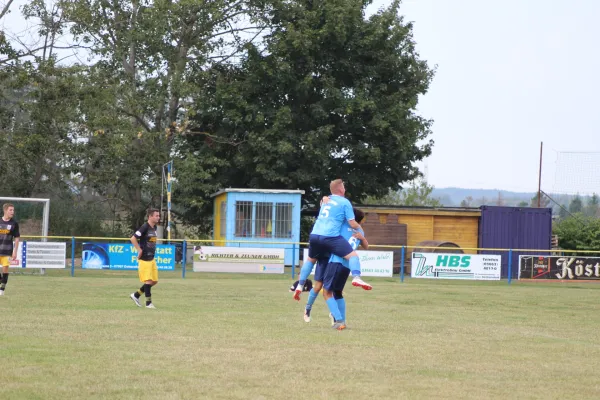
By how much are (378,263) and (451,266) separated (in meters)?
2.40

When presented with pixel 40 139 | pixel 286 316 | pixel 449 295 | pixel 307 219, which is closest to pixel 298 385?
pixel 286 316

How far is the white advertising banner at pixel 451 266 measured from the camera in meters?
30.0

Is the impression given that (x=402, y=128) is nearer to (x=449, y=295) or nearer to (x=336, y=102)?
(x=336, y=102)

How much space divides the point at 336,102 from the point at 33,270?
1718cm

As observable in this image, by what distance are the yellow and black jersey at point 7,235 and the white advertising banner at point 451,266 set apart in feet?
50.4

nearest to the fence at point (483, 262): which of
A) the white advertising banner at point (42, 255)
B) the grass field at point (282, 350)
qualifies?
the white advertising banner at point (42, 255)

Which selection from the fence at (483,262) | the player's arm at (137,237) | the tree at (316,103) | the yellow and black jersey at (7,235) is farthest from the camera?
the tree at (316,103)

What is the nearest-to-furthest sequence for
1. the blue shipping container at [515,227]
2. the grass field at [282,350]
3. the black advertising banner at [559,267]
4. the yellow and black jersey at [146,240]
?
the grass field at [282,350] → the yellow and black jersey at [146,240] → the black advertising banner at [559,267] → the blue shipping container at [515,227]

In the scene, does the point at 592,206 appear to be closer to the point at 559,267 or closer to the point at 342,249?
the point at 559,267

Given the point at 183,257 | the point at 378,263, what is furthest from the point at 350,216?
the point at 378,263

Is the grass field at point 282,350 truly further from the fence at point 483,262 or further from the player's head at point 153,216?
the fence at point 483,262

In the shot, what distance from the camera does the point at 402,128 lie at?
42.5 meters

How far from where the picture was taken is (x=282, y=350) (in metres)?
9.87

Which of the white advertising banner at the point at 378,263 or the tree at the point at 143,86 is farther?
the tree at the point at 143,86
